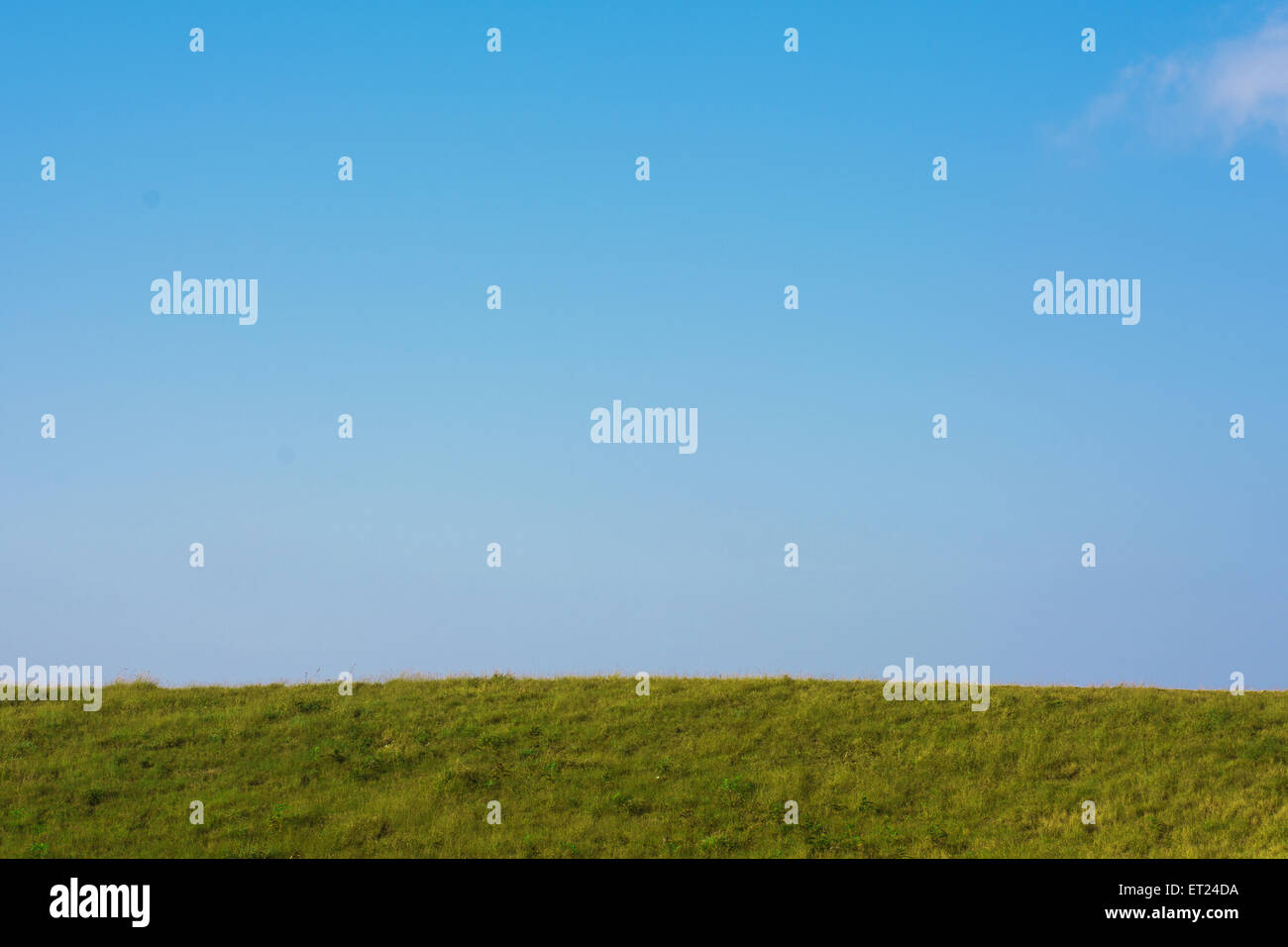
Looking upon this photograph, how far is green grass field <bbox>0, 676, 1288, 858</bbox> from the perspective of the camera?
2578 centimetres

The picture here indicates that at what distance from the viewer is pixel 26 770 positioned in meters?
29.7

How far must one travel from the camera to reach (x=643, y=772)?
29.2 m

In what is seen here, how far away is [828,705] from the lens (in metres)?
33.6

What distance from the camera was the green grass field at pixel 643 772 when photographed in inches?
1015
